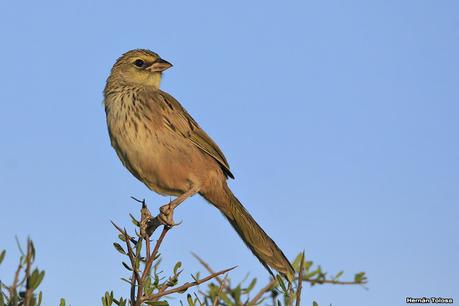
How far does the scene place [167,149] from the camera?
21.4ft

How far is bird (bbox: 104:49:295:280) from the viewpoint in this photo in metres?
6.32

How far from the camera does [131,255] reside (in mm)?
3725

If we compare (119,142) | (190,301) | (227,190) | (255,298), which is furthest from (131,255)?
(227,190)

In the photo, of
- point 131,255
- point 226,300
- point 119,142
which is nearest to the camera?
point 226,300

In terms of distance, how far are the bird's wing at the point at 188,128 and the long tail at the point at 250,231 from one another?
0.34m

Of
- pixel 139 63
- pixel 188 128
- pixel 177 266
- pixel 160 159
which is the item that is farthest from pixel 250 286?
pixel 139 63

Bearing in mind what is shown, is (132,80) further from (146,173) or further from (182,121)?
(146,173)

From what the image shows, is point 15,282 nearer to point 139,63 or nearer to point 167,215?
point 167,215

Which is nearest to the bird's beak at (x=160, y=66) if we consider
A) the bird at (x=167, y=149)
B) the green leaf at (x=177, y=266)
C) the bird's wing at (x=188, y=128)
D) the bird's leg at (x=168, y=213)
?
the bird at (x=167, y=149)

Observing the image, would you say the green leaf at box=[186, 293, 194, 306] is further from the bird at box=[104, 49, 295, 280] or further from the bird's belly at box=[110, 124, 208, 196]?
the bird's belly at box=[110, 124, 208, 196]

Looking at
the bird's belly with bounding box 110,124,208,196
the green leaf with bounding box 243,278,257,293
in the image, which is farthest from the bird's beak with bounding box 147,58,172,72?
the green leaf with bounding box 243,278,257,293

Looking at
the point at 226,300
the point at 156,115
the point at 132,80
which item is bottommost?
the point at 226,300

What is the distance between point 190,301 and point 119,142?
10.3 ft

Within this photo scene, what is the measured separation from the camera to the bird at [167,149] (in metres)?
6.32
